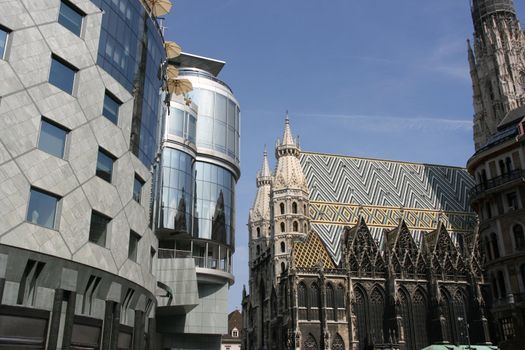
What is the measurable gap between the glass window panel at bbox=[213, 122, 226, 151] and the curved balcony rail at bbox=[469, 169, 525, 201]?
2726 cm

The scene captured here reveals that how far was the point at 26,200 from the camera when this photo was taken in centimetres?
2556

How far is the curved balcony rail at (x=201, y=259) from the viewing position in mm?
50094

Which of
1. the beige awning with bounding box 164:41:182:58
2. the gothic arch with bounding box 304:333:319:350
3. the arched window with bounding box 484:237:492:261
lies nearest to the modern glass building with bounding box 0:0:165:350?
the beige awning with bounding box 164:41:182:58

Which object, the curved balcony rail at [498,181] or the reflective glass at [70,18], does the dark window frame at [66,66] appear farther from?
the curved balcony rail at [498,181]

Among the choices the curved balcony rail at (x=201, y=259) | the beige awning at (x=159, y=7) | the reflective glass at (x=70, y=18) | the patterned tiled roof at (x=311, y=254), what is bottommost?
the curved balcony rail at (x=201, y=259)

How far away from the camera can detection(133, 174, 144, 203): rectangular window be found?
35812mm

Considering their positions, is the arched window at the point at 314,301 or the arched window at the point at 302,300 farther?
the arched window at the point at 314,301

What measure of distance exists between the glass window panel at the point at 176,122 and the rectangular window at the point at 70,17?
20.3 meters

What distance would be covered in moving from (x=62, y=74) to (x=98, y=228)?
27.8ft

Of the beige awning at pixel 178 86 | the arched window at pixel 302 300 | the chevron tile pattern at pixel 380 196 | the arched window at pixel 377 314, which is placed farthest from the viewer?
the chevron tile pattern at pixel 380 196

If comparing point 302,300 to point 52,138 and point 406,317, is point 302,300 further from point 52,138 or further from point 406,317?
point 52,138

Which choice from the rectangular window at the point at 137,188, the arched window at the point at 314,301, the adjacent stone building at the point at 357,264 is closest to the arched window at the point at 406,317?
the adjacent stone building at the point at 357,264

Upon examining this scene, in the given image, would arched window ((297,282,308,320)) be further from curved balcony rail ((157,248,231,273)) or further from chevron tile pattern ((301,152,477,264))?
curved balcony rail ((157,248,231,273))

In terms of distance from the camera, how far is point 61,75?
1147 inches
